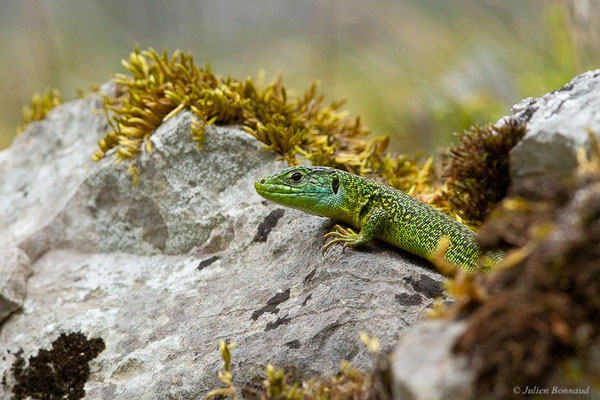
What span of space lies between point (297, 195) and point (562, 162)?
174cm

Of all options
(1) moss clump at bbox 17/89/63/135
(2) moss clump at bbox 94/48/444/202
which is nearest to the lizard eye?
(2) moss clump at bbox 94/48/444/202

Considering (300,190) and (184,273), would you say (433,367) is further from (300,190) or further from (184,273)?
(184,273)

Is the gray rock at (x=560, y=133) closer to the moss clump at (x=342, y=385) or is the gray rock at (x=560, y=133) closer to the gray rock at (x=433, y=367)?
the gray rock at (x=433, y=367)

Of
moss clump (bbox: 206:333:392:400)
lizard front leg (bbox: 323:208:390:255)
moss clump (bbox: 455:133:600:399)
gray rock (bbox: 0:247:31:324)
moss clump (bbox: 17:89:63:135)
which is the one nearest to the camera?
moss clump (bbox: 455:133:600:399)

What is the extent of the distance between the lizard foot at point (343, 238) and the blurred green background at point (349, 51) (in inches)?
194

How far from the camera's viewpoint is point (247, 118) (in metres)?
4.82

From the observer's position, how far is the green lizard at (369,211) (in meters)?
3.52

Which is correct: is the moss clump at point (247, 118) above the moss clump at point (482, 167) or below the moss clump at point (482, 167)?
above

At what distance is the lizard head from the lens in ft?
12.0

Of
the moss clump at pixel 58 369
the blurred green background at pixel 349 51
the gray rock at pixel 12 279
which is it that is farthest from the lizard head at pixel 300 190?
the blurred green background at pixel 349 51

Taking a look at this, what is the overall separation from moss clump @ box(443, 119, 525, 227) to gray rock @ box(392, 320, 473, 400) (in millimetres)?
1784

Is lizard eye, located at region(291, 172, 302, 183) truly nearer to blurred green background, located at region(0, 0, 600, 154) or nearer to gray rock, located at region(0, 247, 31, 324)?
gray rock, located at region(0, 247, 31, 324)

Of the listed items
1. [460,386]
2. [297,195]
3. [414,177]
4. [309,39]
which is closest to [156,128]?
[297,195]

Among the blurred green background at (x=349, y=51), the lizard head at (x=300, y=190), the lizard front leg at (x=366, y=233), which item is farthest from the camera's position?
the blurred green background at (x=349, y=51)
